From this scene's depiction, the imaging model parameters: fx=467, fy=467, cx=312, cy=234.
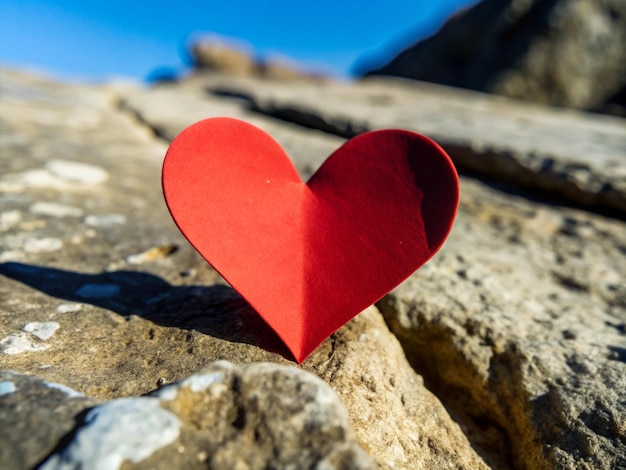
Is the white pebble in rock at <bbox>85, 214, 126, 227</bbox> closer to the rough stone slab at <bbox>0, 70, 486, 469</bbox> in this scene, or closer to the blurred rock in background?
the rough stone slab at <bbox>0, 70, 486, 469</bbox>

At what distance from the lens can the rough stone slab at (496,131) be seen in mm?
1927

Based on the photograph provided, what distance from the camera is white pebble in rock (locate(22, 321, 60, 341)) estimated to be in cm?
93

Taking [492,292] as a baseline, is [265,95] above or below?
below

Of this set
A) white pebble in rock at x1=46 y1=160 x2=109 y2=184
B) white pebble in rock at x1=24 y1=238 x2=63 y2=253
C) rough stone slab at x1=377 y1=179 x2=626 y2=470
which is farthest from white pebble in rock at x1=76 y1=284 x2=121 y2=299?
white pebble in rock at x1=46 y1=160 x2=109 y2=184

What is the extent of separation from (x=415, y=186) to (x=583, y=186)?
1.29m

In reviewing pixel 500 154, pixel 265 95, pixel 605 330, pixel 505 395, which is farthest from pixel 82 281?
pixel 265 95

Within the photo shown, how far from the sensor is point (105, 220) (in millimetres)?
1545

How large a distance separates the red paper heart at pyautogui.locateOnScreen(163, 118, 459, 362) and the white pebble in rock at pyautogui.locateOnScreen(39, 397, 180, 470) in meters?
0.31

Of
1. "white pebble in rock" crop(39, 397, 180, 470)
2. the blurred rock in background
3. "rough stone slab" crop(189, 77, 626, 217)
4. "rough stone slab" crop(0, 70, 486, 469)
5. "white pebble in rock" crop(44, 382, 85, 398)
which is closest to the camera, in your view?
"white pebble in rock" crop(39, 397, 180, 470)

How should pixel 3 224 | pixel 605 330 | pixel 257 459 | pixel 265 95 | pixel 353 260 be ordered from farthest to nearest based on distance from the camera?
pixel 265 95
pixel 3 224
pixel 605 330
pixel 353 260
pixel 257 459

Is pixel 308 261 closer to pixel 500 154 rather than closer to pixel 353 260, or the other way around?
pixel 353 260

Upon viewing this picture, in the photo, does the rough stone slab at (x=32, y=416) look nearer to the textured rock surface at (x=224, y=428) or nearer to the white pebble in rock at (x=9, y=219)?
the textured rock surface at (x=224, y=428)

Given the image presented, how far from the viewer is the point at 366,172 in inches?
39.7

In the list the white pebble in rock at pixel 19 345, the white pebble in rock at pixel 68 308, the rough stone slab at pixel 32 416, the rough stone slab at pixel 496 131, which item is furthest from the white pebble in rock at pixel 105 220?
the rough stone slab at pixel 496 131
